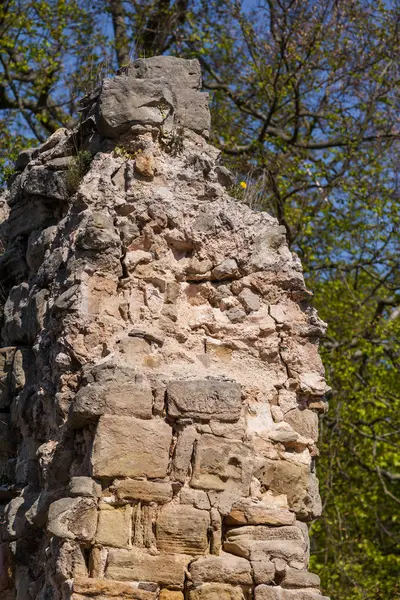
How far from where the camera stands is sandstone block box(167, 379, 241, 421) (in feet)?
14.7

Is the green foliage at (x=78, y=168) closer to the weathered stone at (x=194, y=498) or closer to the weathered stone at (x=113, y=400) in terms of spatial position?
the weathered stone at (x=113, y=400)

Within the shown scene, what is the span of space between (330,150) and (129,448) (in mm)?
8747

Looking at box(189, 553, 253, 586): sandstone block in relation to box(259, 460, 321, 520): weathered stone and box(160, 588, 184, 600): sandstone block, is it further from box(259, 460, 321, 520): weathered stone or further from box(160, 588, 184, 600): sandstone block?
box(259, 460, 321, 520): weathered stone

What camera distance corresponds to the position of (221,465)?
4492 mm

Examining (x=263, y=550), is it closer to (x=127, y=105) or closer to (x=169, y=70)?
(x=127, y=105)

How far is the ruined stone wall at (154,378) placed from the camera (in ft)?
14.1

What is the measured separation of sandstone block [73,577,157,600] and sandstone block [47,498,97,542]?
0.17 meters

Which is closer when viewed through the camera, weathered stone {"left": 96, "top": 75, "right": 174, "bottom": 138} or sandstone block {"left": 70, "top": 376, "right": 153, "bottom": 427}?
sandstone block {"left": 70, "top": 376, "right": 153, "bottom": 427}

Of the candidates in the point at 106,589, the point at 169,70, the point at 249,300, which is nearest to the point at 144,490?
the point at 106,589

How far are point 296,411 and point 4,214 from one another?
238 centimetres

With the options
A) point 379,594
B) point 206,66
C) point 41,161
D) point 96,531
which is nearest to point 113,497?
point 96,531

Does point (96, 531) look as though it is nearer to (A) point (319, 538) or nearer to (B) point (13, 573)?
(B) point (13, 573)

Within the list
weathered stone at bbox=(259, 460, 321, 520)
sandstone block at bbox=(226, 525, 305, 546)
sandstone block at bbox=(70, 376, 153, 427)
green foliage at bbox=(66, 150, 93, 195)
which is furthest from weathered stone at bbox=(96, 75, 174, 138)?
sandstone block at bbox=(226, 525, 305, 546)

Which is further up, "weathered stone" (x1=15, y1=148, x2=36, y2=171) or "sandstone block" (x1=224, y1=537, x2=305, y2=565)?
"weathered stone" (x1=15, y1=148, x2=36, y2=171)
